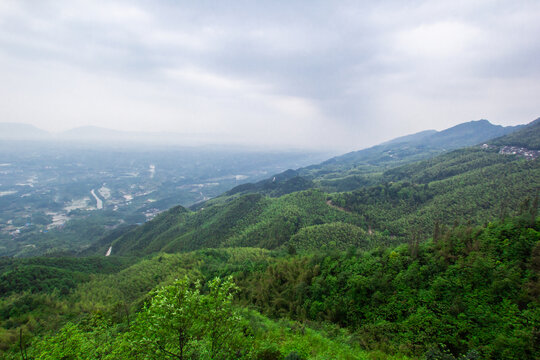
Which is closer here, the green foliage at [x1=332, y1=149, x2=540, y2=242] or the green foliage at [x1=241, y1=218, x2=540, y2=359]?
the green foliage at [x1=241, y1=218, x2=540, y2=359]

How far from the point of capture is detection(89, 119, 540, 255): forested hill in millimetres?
61844

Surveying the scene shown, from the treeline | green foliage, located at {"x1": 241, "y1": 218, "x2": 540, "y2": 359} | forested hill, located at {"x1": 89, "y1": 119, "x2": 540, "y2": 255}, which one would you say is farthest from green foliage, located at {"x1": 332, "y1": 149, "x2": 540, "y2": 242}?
the treeline

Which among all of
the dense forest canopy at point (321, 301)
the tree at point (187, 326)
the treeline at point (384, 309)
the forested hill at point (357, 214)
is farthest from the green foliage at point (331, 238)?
the tree at point (187, 326)

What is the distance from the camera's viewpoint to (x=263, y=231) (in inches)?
3100

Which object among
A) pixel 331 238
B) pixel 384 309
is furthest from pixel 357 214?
pixel 384 309

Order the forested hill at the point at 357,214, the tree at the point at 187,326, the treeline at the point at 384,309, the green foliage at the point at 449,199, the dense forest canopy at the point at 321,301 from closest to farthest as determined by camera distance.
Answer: the tree at the point at 187,326, the dense forest canopy at the point at 321,301, the treeline at the point at 384,309, the green foliage at the point at 449,199, the forested hill at the point at 357,214

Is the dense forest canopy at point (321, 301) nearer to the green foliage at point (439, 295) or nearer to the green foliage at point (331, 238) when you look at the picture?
the green foliage at point (439, 295)

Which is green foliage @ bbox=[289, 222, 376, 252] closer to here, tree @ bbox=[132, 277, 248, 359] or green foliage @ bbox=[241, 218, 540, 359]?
green foliage @ bbox=[241, 218, 540, 359]

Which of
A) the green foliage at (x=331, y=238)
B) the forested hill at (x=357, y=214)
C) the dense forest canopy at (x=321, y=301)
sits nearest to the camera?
the dense forest canopy at (x=321, y=301)

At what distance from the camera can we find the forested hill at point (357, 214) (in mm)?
61844

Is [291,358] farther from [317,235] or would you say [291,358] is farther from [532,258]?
[317,235]

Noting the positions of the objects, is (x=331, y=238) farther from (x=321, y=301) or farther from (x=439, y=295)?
(x=439, y=295)

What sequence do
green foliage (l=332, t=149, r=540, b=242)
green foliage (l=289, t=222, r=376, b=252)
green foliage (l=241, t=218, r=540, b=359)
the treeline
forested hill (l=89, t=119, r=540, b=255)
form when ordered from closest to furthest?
1. the treeline
2. green foliage (l=241, t=218, r=540, b=359)
3. green foliage (l=289, t=222, r=376, b=252)
4. green foliage (l=332, t=149, r=540, b=242)
5. forested hill (l=89, t=119, r=540, b=255)

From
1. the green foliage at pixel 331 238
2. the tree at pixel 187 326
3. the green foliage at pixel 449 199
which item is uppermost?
the tree at pixel 187 326
